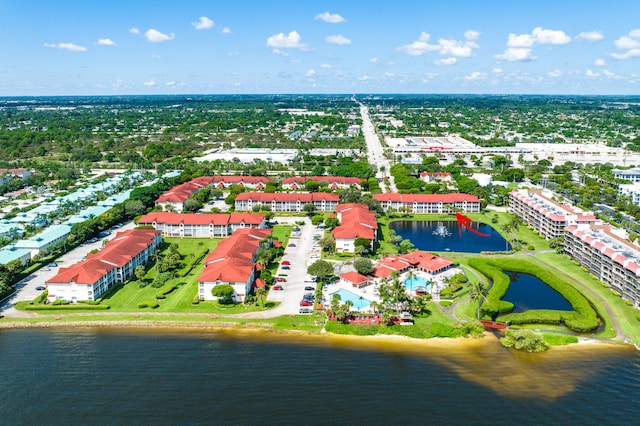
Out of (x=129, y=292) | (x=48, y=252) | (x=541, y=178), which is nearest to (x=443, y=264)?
(x=129, y=292)

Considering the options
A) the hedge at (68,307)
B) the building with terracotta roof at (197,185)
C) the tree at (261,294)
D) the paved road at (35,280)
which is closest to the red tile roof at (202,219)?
the paved road at (35,280)

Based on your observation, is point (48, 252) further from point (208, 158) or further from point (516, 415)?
point (208, 158)

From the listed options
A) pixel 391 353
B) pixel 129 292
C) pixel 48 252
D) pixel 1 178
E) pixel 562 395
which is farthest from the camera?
pixel 1 178

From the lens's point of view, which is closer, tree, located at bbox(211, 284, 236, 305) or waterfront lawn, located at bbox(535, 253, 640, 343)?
waterfront lawn, located at bbox(535, 253, 640, 343)

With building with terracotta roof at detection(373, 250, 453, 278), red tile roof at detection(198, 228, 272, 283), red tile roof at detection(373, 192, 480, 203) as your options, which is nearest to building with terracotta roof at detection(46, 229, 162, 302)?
red tile roof at detection(198, 228, 272, 283)

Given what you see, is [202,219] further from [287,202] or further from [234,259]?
[234,259]

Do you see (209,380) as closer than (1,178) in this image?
Yes

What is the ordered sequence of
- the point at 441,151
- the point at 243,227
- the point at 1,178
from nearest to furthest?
the point at 243,227 → the point at 1,178 → the point at 441,151

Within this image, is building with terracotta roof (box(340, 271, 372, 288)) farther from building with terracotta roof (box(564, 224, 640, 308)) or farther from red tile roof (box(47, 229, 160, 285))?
building with terracotta roof (box(564, 224, 640, 308))
